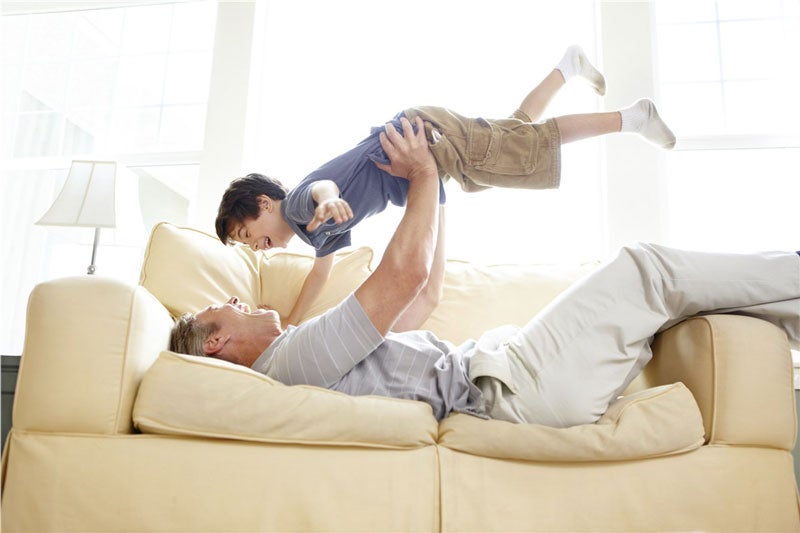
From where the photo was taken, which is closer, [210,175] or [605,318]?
[605,318]

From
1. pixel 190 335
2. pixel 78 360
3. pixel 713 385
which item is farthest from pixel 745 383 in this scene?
pixel 78 360

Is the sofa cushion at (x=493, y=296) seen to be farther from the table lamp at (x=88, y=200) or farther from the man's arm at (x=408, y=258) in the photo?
the table lamp at (x=88, y=200)

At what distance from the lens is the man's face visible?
1687 millimetres

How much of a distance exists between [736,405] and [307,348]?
101 cm

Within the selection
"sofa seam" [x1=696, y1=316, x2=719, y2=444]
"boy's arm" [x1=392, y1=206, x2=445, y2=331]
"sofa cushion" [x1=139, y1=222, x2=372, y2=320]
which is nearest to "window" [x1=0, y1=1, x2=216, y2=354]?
"sofa cushion" [x1=139, y1=222, x2=372, y2=320]

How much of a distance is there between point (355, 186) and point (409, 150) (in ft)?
0.72

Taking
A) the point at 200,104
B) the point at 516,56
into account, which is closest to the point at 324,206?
the point at 516,56

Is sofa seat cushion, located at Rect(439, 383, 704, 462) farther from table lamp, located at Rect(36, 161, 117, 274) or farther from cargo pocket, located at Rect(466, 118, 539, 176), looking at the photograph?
table lamp, located at Rect(36, 161, 117, 274)

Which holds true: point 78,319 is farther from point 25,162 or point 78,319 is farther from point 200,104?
point 25,162

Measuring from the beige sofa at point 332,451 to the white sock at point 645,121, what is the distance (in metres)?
0.80

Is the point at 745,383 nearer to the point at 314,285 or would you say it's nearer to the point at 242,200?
the point at 314,285

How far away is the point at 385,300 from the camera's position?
4.79ft

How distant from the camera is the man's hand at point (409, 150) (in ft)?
5.71

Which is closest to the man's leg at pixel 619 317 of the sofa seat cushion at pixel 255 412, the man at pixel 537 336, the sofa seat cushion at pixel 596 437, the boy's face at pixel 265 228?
the man at pixel 537 336
